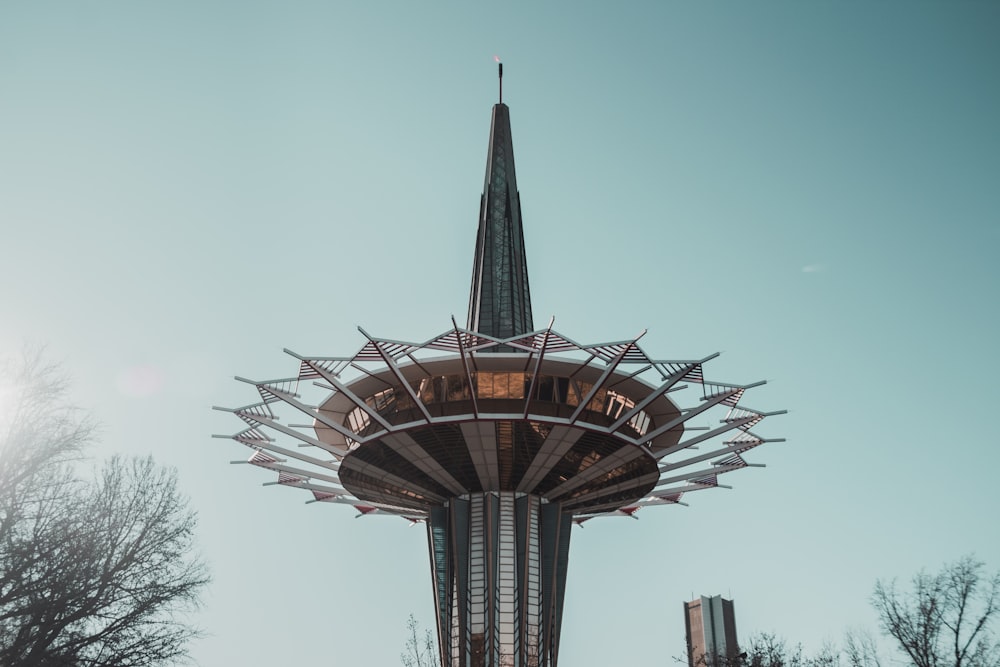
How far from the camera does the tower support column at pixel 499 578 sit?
3853 cm

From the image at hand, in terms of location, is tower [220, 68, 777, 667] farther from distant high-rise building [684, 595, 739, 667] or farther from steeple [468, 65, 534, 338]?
distant high-rise building [684, 595, 739, 667]

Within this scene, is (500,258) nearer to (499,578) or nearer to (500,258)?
(500,258)

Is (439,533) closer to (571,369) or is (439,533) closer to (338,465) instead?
(338,465)

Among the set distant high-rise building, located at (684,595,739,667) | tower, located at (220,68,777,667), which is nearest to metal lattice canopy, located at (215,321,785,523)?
tower, located at (220,68,777,667)

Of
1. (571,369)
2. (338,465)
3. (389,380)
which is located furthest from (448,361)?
(338,465)

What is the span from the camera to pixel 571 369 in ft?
117

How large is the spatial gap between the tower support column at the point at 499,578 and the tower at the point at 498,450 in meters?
0.06

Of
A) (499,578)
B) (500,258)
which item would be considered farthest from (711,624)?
(499,578)

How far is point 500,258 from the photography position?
175ft

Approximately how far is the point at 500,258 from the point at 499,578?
2167 cm

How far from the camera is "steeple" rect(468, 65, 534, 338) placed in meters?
50.6

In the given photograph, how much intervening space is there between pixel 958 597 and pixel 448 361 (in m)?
23.0

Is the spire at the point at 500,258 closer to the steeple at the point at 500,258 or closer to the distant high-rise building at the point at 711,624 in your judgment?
the steeple at the point at 500,258

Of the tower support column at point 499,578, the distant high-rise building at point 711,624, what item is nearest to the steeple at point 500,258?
the tower support column at point 499,578
